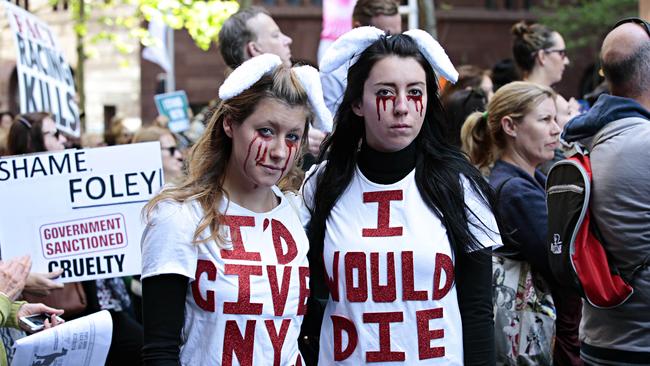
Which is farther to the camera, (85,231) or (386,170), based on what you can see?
(85,231)

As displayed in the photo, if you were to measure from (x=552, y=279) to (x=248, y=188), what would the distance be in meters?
2.13

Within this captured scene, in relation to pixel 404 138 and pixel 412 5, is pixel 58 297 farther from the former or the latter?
pixel 412 5

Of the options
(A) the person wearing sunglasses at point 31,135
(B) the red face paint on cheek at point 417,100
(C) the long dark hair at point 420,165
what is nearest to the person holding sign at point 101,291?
(A) the person wearing sunglasses at point 31,135

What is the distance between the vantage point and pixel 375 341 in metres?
3.61

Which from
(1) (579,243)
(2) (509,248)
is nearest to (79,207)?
(2) (509,248)

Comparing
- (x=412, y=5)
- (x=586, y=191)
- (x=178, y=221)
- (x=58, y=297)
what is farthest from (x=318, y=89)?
(x=412, y=5)

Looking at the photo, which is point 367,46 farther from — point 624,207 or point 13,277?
point 13,277

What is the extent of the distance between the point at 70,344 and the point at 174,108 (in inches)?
457

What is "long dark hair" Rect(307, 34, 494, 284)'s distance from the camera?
145 inches

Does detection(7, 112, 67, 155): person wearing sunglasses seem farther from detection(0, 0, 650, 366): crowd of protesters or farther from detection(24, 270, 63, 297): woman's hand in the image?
detection(0, 0, 650, 366): crowd of protesters

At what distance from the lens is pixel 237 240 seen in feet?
11.5

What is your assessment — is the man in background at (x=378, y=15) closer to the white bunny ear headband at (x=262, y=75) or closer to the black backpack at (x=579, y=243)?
the black backpack at (x=579, y=243)

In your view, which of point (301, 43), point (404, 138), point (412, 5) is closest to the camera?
point (404, 138)

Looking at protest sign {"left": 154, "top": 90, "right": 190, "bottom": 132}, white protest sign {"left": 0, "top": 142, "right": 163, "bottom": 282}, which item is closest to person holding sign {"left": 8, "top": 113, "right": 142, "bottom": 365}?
white protest sign {"left": 0, "top": 142, "right": 163, "bottom": 282}
